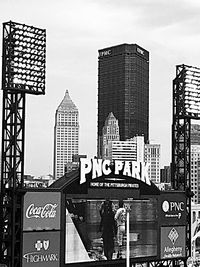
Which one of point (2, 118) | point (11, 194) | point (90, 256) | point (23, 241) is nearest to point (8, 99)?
point (2, 118)

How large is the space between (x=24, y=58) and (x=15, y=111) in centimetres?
340

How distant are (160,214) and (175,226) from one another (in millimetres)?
1997

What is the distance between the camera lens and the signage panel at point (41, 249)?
3522cm

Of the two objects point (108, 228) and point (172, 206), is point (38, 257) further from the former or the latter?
point (172, 206)

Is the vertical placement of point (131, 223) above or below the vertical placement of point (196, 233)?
above

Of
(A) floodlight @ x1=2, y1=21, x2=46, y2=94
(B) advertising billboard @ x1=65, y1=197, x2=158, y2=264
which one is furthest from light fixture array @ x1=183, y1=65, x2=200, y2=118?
(A) floodlight @ x1=2, y1=21, x2=46, y2=94

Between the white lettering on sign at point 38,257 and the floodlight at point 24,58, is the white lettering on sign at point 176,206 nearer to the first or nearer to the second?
the white lettering on sign at point 38,257

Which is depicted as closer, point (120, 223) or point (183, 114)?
point (120, 223)

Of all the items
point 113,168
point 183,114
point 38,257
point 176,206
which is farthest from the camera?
point 183,114

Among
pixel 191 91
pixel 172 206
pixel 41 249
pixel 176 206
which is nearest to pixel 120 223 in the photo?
pixel 172 206

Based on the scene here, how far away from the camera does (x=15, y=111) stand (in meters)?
36.3

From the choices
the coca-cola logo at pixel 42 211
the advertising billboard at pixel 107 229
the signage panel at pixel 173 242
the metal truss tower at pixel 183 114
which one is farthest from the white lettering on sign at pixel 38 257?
the metal truss tower at pixel 183 114

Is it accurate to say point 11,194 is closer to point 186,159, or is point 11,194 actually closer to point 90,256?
point 90,256

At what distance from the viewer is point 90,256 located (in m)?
38.3
